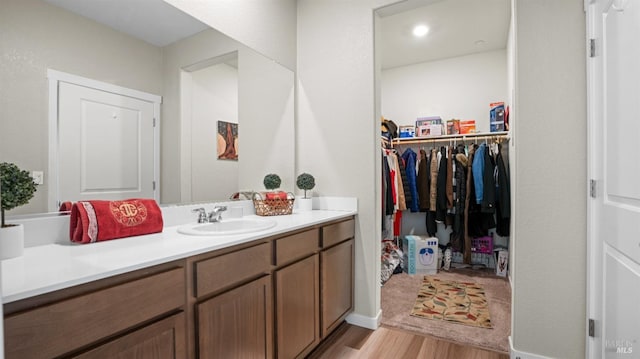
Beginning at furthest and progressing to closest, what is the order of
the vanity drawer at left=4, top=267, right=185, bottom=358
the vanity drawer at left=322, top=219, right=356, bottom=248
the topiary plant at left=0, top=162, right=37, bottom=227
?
the vanity drawer at left=322, top=219, right=356, bottom=248 < the topiary plant at left=0, top=162, right=37, bottom=227 < the vanity drawer at left=4, top=267, right=185, bottom=358

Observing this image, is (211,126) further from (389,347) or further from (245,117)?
(389,347)

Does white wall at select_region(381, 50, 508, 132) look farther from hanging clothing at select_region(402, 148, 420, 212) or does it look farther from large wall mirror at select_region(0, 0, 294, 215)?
large wall mirror at select_region(0, 0, 294, 215)

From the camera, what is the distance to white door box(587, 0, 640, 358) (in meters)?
1.16

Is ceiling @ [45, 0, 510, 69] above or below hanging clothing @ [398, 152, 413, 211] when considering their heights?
above

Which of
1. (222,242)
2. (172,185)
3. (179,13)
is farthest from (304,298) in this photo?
(179,13)

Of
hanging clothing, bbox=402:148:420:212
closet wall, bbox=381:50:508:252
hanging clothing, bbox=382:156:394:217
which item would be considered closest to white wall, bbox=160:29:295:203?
hanging clothing, bbox=382:156:394:217

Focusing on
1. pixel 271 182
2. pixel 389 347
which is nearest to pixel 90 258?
pixel 271 182

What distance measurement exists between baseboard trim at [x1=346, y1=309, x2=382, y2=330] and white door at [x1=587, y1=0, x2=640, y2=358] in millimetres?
1173

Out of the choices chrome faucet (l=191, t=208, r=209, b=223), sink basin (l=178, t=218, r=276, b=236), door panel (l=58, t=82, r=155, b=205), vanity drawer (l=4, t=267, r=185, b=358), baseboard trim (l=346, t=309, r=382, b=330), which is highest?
door panel (l=58, t=82, r=155, b=205)

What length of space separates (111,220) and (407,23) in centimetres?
301

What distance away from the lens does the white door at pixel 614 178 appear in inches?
45.7

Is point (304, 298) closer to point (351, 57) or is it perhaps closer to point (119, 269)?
point (119, 269)

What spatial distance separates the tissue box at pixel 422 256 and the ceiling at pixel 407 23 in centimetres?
215

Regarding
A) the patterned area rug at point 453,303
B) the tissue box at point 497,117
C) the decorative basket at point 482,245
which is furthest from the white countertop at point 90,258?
the tissue box at point 497,117
